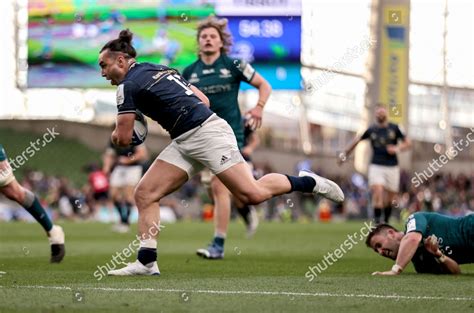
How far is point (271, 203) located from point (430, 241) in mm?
26814

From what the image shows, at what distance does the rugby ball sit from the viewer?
8.92m

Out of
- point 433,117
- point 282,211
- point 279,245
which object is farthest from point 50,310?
point 433,117

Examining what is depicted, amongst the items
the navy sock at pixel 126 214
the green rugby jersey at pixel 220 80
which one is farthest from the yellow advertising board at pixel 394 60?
the green rugby jersey at pixel 220 80

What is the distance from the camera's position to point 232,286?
831 cm

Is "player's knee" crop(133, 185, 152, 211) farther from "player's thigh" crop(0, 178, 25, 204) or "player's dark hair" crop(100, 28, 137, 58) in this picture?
"player's thigh" crop(0, 178, 25, 204)

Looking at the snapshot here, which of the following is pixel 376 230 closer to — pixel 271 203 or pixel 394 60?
pixel 271 203

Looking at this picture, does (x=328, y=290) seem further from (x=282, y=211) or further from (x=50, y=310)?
(x=282, y=211)

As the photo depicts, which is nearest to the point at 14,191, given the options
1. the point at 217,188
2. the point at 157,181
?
the point at 157,181

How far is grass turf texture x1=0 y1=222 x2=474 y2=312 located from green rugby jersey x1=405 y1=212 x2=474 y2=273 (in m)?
0.23

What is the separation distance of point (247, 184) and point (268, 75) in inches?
775

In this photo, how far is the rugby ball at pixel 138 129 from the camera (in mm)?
8922

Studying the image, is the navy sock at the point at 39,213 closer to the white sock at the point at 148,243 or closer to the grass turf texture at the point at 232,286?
the grass turf texture at the point at 232,286

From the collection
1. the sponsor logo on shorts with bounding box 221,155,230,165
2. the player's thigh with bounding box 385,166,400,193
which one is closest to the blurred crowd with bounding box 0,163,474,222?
the player's thigh with bounding box 385,166,400,193

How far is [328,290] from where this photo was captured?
8.07 m
